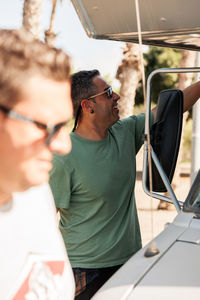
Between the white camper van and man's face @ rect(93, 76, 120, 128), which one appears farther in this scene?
man's face @ rect(93, 76, 120, 128)

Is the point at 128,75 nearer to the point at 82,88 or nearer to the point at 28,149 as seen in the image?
the point at 82,88

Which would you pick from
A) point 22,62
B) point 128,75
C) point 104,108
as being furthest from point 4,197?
point 128,75

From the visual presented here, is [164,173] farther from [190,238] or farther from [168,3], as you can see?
[168,3]

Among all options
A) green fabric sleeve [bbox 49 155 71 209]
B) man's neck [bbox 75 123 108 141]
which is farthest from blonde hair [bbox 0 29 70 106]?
man's neck [bbox 75 123 108 141]

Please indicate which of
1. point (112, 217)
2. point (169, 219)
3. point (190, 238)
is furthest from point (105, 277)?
point (169, 219)

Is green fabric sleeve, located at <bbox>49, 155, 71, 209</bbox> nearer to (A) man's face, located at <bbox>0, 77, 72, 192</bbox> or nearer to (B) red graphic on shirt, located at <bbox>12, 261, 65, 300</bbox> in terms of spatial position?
(B) red graphic on shirt, located at <bbox>12, 261, 65, 300</bbox>

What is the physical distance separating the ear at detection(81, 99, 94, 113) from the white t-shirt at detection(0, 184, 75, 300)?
177cm

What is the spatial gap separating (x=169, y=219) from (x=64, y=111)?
9341 millimetres

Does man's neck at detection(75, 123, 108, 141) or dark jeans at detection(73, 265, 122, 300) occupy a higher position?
man's neck at detection(75, 123, 108, 141)

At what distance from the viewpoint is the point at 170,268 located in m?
1.95

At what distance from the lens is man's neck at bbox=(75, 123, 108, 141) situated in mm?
3145

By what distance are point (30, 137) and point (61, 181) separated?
5.93 feet

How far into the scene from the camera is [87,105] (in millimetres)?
3209

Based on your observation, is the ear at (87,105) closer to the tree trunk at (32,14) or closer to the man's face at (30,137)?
the man's face at (30,137)
